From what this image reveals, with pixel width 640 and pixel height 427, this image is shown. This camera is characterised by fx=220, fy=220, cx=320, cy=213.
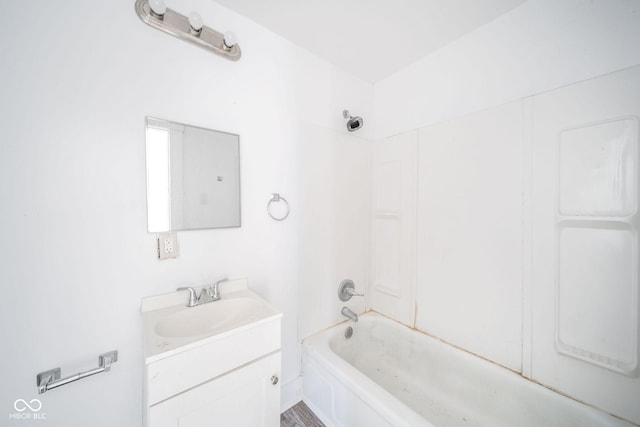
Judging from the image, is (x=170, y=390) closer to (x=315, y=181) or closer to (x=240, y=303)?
(x=240, y=303)

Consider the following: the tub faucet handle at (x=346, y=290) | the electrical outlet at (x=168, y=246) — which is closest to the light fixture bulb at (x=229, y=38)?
the electrical outlet at (x=168, y=246)

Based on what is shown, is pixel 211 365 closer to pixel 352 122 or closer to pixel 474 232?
pixel 474 232

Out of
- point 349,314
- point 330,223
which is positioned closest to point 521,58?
point 330,223

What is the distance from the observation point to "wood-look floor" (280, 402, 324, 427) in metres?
1.38

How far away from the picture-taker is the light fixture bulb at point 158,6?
0.99 metres

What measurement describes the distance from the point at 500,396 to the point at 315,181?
1698mm

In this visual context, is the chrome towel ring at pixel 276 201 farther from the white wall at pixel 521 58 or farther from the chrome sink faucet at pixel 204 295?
the white wall at pixel 521 58

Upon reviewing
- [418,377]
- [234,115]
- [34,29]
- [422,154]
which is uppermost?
[34,29]

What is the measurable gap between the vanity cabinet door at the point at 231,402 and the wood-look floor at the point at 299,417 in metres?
0.50

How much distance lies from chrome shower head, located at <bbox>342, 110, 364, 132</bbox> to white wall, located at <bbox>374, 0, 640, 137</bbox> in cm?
36

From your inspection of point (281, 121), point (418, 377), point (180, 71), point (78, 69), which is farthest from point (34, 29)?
point (418, 377)

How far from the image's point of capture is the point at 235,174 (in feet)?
4.27

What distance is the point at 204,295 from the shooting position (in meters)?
1.15

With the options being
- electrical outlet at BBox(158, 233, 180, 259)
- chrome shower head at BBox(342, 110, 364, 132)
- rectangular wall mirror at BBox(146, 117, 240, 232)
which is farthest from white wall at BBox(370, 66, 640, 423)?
electrical outlet at BBox(158, 233, 180, 259)
